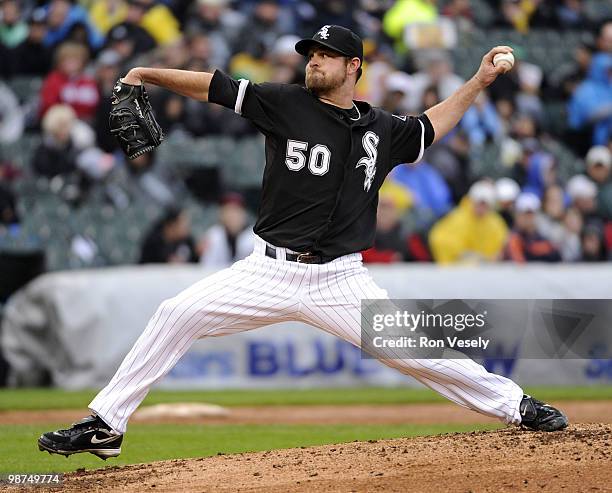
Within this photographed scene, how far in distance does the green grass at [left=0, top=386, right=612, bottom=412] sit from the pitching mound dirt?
4.29 m

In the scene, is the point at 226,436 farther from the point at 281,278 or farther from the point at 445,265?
the point at 445,265

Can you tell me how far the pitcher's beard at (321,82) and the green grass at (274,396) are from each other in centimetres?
502

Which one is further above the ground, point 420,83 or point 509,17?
point 509,17

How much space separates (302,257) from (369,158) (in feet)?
2.02

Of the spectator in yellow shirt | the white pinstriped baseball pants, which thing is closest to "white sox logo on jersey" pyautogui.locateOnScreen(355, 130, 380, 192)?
the white pinstriped baseball pants

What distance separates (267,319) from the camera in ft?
18.6

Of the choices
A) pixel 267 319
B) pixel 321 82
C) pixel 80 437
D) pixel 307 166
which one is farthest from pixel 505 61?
pixel 80 437

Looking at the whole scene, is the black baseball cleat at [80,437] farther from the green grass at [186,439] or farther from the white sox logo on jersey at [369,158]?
the white sox logo on jersey at [369,158]

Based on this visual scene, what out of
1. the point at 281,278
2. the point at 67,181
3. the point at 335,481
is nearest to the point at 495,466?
the point at 335,481

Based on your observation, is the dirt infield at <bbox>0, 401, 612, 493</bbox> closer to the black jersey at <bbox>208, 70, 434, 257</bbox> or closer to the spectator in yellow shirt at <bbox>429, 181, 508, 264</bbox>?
the black jersey at <bbox>208, 70, 434, 257</bbox>

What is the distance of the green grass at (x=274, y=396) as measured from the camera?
10.4 m

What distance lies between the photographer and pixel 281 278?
561 centimetres

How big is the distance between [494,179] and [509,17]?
3615 mm

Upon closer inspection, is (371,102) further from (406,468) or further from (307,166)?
(406,468)
